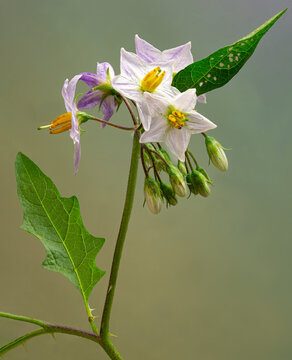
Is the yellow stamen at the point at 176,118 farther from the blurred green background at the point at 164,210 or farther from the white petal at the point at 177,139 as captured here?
the blurred green background at the point at 164,210

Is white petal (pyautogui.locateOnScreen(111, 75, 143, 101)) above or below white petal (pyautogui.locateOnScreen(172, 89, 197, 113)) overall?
above

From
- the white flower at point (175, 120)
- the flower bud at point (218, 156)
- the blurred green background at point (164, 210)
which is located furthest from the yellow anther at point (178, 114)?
the blurred green background at point (164, 210)

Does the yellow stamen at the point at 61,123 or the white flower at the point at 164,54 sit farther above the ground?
the white flower at the point at 164,54

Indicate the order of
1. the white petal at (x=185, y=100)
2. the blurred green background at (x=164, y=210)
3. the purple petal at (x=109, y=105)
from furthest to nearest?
the blurred green background at (x=164, y=210), the purple petal at (x=109, y=105), the white petal at (x=185, y=100)

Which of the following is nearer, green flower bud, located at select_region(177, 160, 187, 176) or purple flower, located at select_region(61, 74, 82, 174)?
purple flower, located at select_region(61, 74, 82, 174)

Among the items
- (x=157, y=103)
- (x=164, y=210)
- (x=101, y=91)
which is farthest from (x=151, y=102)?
(x=164, y=210)

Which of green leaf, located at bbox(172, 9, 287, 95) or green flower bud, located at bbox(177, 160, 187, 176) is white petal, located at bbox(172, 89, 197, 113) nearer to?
green leaf, located at bbox(172, 9, 287, 95)

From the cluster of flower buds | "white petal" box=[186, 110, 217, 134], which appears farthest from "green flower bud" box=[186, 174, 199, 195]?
"white petal" box=[186, 110, 217, 134]
